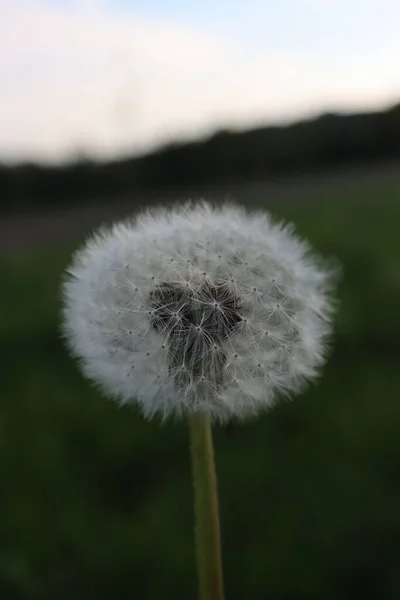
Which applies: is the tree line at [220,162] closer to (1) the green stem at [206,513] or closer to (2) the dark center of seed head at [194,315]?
(2) the dark center of seed head at [194,315]

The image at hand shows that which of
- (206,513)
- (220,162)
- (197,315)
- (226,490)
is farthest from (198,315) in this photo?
(220,162)

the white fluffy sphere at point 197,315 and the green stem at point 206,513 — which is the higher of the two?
the white fluffy sphere at point 197,315

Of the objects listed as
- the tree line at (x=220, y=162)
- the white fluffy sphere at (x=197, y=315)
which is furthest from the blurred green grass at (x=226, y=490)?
the tree line at (x=220, y=162)

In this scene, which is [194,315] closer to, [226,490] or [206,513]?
[206,513]

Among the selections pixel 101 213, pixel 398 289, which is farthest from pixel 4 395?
pixel 101 213

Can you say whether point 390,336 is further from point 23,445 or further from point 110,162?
point 110,162

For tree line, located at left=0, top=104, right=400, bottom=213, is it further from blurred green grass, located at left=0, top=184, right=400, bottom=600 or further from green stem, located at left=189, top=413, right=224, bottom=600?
green stem, located at left=189, top=413, right=224, bottom=600

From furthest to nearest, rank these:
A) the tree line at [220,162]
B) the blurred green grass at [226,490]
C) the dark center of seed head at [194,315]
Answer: the tree line at [220,162], the blurred green grass at [226,490], the dark center of seed head at [194,315]
